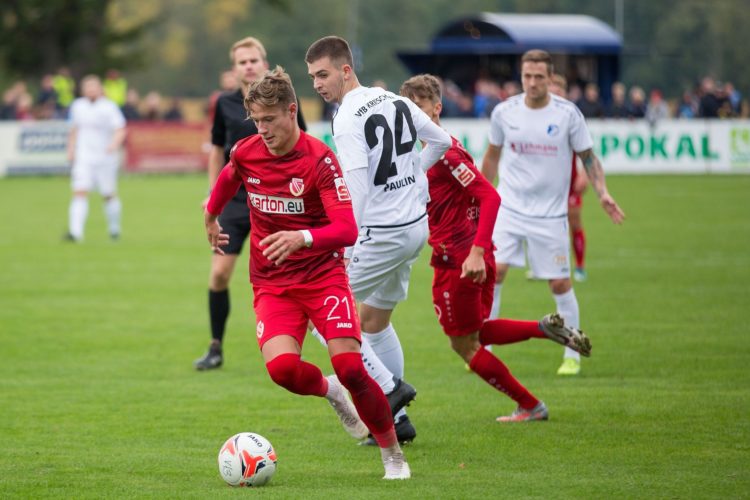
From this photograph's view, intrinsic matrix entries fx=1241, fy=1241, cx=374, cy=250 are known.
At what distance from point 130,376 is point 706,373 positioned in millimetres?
4278

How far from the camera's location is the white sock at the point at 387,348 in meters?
7.22

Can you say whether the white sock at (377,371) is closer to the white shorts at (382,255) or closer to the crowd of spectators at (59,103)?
the white shorts at (382,255)

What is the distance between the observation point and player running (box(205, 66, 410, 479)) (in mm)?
5984

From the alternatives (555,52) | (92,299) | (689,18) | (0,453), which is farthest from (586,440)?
(689,18)

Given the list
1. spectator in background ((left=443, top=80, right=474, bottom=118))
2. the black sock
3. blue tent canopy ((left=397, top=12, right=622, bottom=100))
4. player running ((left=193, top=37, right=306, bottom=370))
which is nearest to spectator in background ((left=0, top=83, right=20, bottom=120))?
spectator in background ((left=443, top=80, right=474, bottom=118))

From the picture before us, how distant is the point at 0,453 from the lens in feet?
22.5

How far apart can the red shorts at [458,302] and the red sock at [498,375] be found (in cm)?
18

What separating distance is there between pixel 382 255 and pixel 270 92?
4.30 feet

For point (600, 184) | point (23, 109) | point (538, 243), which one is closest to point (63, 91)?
point (23, 109)

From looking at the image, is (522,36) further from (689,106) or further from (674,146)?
(674,146)

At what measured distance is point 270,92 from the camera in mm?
5941

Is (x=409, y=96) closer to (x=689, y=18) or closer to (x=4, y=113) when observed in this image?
(x=4, y=113)

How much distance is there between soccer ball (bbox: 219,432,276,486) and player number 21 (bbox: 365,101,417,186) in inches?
61.9

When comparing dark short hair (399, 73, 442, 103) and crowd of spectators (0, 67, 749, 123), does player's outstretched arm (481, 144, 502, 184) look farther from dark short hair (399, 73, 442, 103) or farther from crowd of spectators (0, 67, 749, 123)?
crowd of spectators (0, 67, 749, 123)
